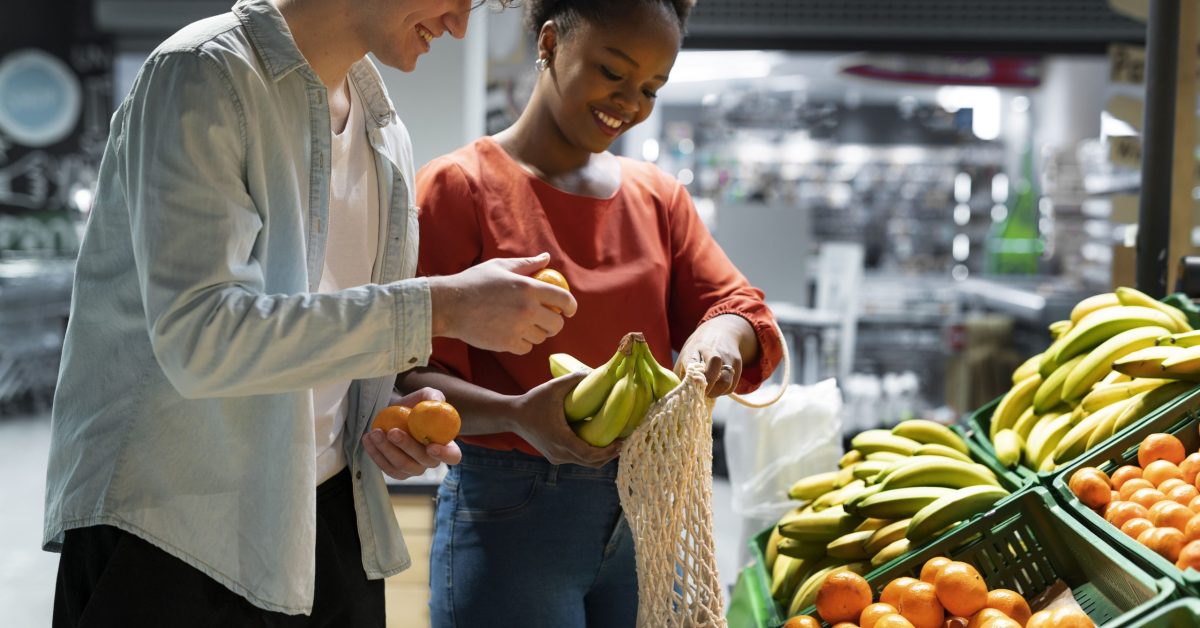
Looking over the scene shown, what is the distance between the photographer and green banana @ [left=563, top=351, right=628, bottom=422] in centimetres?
141

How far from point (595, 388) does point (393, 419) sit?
0.89 feet

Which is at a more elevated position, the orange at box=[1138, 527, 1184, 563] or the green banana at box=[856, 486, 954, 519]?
the orange at box=[1138, 527, 1184, 563]

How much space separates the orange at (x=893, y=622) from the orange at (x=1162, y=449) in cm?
48

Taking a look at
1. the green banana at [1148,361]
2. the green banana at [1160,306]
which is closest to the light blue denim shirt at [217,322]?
the green banana at [1148,361]

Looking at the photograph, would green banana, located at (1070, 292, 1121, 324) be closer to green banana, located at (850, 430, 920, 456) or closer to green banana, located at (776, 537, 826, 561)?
green banana, located at (850, 430, 920, 456)

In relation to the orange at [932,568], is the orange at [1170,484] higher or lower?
higher

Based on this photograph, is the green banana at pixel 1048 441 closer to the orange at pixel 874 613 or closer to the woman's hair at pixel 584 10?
the orange at pixel 874 613

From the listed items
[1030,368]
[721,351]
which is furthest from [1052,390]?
[721,351]

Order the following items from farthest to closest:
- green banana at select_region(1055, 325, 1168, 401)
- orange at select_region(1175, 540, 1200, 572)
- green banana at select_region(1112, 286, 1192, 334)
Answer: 1. green banana at select_region(1112, 286, 1192, 334)
2. green banana at select_region(1055, 325, 1168, 401)
3. orange at select_region(1175, 540, 1200, 572)

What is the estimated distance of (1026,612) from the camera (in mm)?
1591

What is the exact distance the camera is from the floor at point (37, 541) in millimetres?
3047

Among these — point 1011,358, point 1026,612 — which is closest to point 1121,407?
point 1026,612

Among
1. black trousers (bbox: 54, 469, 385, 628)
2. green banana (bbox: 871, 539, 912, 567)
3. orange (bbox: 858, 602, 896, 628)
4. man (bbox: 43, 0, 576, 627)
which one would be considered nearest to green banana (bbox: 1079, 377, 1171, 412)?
green banana (bbox: 871, 539, 912, 567)

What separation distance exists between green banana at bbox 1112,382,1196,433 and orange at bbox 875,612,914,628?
1.95 feet
